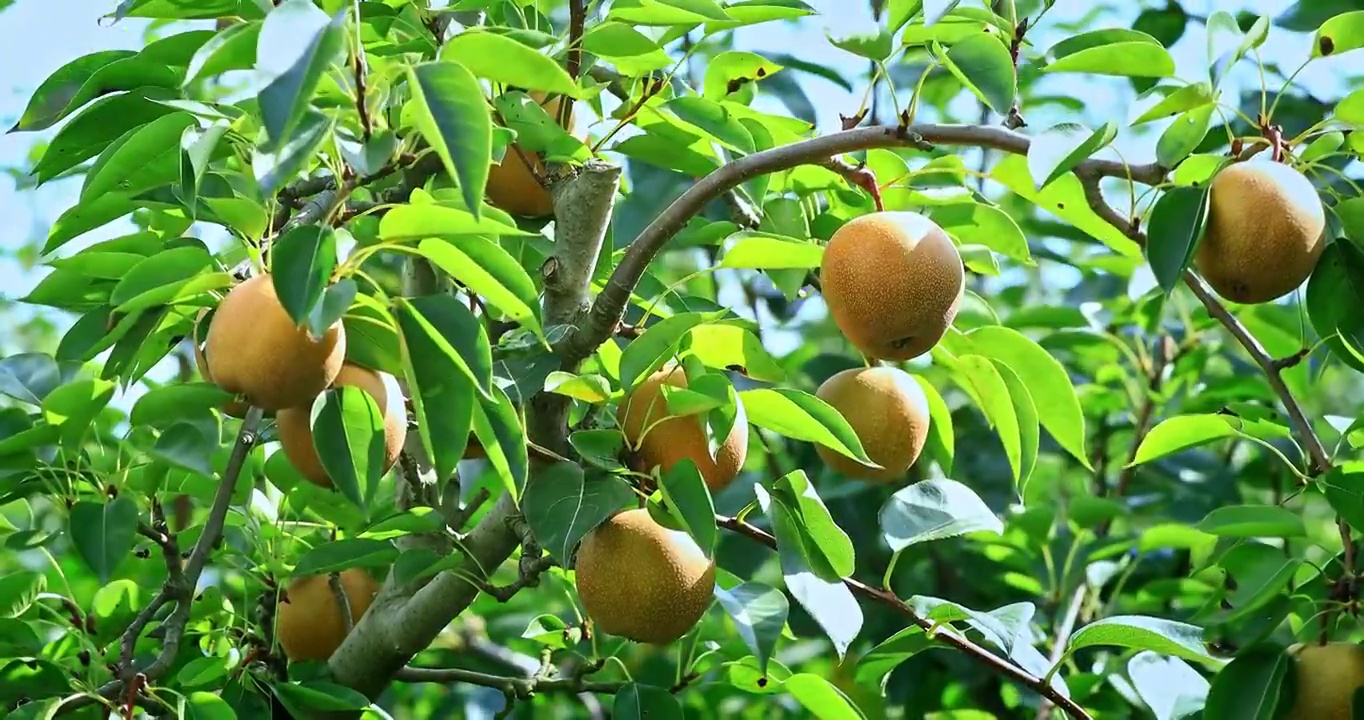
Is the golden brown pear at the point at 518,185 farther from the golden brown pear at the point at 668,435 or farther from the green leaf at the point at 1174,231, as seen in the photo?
the green leaf at the point at 1174,231

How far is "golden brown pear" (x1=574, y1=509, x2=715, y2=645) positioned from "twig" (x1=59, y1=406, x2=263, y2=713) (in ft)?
1.19

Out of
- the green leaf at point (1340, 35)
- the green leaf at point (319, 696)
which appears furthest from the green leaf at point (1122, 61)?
the green leaf at point (319, 696)

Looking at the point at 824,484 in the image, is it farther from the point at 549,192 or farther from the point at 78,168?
the point at 78,168

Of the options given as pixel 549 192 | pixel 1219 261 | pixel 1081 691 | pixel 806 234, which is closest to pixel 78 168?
pixel 549 192

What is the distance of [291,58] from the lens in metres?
0.98

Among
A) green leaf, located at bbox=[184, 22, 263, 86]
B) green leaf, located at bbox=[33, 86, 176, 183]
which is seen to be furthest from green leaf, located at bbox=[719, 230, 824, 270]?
green leaf, located at bbox=[33, 86, 176, 183]

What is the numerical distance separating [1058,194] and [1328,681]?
0.60m

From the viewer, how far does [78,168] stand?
1.76 metres

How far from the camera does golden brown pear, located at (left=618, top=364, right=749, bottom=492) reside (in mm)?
1459

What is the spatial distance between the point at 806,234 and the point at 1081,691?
3.27 feet

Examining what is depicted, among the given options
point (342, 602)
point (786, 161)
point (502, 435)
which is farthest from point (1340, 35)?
point (342, 602)

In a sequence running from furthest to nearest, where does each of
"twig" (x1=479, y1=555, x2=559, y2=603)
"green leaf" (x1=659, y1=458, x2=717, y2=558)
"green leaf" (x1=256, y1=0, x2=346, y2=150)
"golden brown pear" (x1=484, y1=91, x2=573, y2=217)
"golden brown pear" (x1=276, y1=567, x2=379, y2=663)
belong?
"golden brown pear" (x1=276, y1=567, x2=379, y2=663) → "golden brown pear" (x1=484, y1=91, x2=573, y2=217) → "twig" (x1=479, y1=555, x2=559, y2=603) → "green leaf" (x1=659, y1=458, x2=717, y2=558) → "green leaf" (x1=256, y1=0, x2=346, y2=150)

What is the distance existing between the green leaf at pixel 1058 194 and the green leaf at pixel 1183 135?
0.09 m

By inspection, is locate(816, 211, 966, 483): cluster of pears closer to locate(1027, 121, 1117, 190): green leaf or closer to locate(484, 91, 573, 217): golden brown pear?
locate(1027, 121, 1117, 190): green leaf
